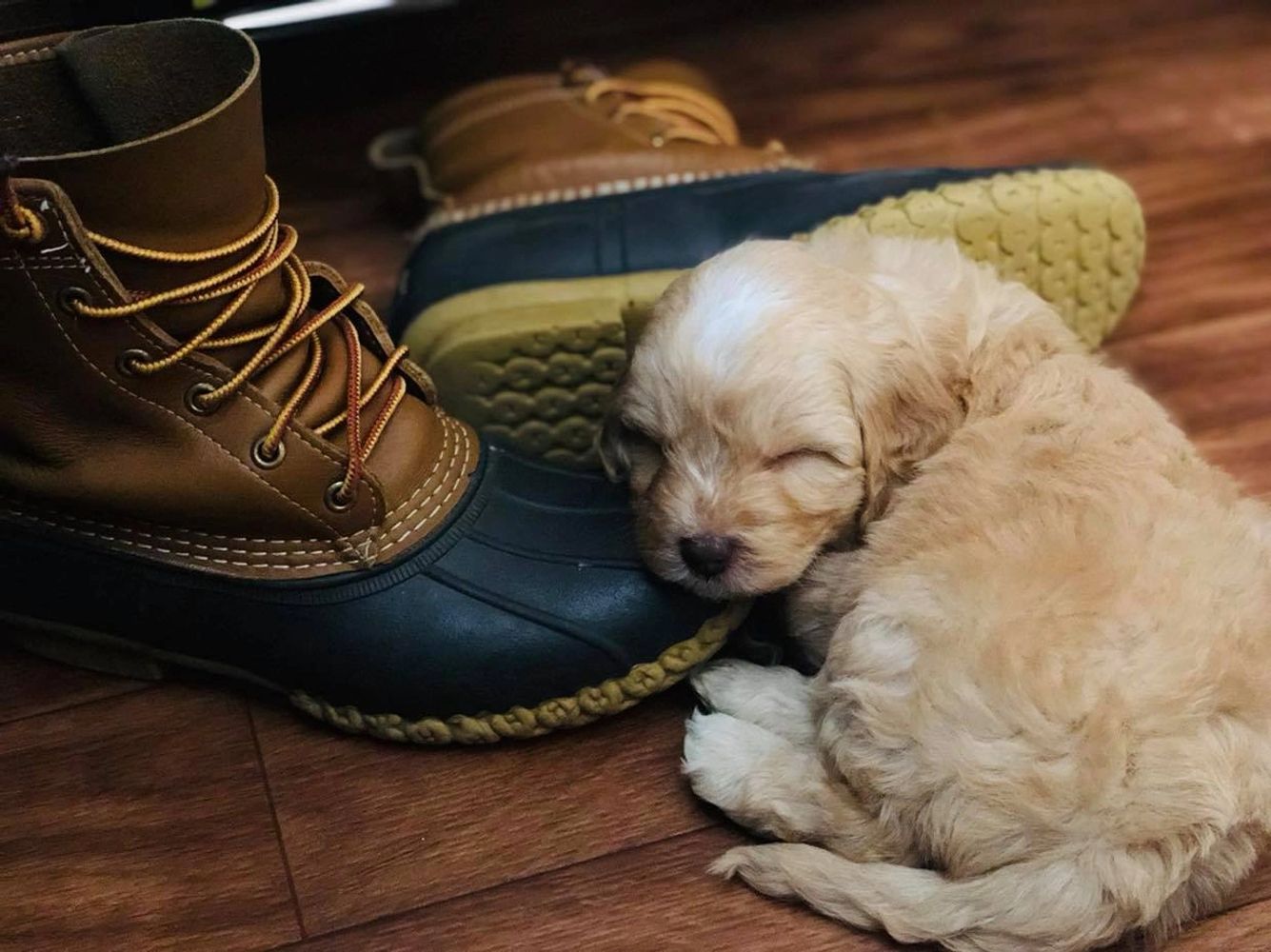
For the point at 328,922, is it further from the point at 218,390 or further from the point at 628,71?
the point at 628,71

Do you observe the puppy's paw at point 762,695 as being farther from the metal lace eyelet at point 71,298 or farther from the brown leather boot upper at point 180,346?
the metal lace eyelet at point 71,298

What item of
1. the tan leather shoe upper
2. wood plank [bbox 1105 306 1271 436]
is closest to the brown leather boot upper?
the tan leather shoe upper

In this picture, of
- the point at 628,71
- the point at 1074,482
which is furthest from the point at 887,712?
the point at 628,71

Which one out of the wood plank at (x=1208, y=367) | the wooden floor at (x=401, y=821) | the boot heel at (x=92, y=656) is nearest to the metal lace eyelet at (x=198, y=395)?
the wooden floor at (x=401, y=821)

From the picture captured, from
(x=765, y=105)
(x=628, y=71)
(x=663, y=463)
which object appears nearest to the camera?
(x=663, y=463)

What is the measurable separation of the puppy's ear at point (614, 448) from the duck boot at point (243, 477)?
40 mm

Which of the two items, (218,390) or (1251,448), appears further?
(1251,448)

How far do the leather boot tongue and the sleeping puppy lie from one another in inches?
16.6

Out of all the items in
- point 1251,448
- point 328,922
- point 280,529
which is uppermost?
point 280,529

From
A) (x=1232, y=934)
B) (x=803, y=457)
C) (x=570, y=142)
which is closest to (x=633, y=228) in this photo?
(x=570, y=142)

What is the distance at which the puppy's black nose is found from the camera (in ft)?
4.36

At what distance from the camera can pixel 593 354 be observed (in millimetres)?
1606

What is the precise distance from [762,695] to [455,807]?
0.34 meters

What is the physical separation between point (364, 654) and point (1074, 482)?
2.41 ft
